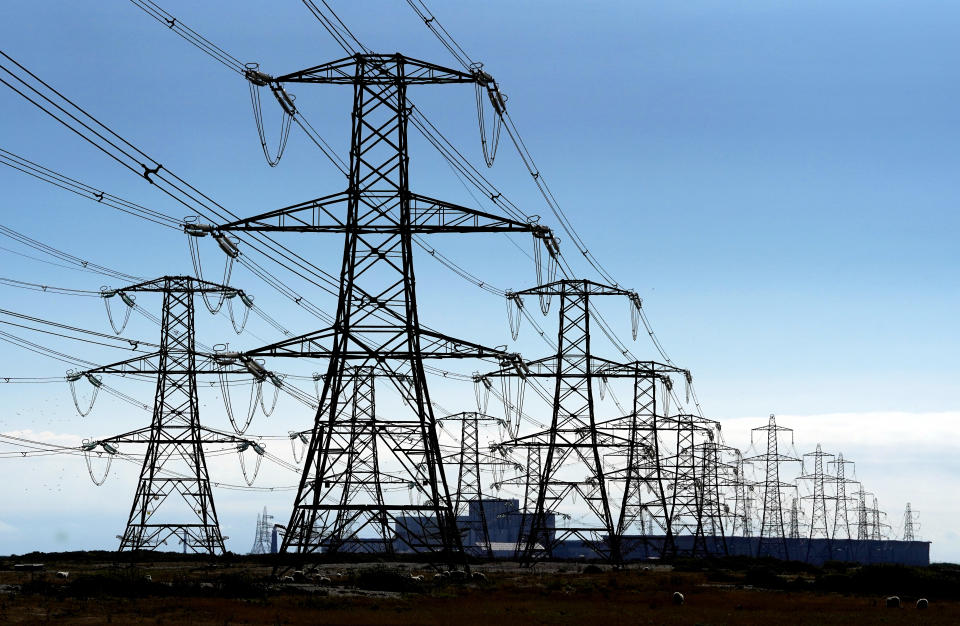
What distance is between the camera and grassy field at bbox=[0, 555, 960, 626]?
116ft

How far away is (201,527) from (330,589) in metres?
29.3

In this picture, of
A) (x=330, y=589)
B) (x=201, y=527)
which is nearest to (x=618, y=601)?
(x=330, y=589)

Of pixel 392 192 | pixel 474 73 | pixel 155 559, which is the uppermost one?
pixel 474 73

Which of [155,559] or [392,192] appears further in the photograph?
[155,559]

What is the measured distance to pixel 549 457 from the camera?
7231 cm

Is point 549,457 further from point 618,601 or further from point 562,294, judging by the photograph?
point 618,601

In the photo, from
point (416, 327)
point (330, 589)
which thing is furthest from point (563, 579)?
point (416, 327)

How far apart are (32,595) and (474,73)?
2380 cm

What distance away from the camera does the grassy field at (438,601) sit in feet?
116

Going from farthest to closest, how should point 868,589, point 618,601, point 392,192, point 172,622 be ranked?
point 868,589 < point 618,601 < point 392,192 < point 172,622

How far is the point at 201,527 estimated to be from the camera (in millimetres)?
72938

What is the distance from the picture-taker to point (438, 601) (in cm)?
4253

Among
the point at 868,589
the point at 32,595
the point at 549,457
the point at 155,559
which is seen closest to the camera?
the point at 32,595

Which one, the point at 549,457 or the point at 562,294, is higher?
the point at 562,294
